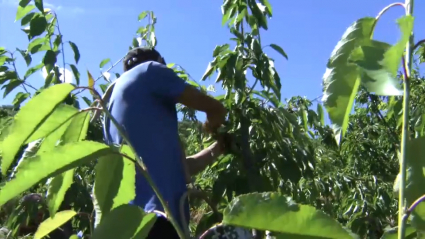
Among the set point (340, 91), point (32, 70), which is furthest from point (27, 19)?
point (340, 91)

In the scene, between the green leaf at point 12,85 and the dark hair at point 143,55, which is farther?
the green leaf at point 12,85

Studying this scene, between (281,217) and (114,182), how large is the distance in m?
0.26

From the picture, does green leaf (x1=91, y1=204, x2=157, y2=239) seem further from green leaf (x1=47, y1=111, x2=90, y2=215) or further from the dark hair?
the dark hair

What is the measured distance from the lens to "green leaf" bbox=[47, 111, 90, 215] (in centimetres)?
83

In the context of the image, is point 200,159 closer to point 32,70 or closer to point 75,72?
point 75,72

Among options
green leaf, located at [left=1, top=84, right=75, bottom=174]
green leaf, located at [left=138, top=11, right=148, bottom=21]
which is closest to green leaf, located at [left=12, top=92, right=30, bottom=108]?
green leaf, located at [left=138, top=11, right=148, bottom=21]

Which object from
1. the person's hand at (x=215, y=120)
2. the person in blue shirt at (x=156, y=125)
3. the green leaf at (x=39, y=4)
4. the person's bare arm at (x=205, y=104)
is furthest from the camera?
the green leaf at (x=39, y=4)

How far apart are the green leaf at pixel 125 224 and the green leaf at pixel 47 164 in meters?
0.07

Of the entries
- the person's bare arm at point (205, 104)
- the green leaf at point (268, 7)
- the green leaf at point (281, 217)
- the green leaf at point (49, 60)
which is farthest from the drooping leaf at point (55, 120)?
the green leaf at point (49, 60)

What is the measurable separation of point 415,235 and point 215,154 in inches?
49.5

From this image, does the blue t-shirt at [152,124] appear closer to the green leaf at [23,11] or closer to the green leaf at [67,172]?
the green leaf at [67,172]

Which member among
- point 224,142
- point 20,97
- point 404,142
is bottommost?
point 404,142

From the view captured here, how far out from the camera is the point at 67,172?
85cm

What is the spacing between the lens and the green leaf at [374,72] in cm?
57
